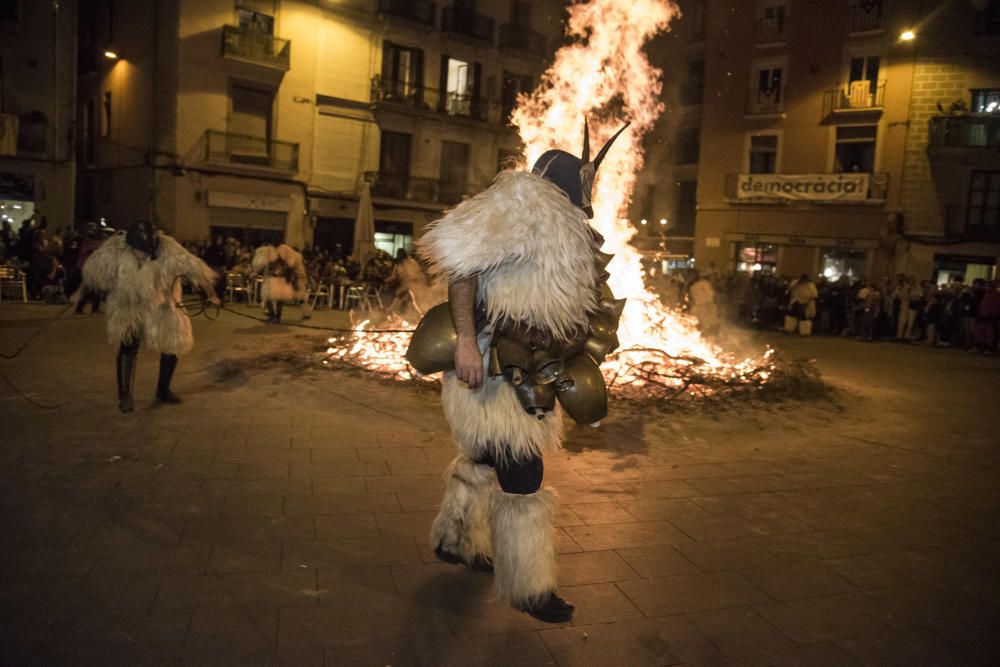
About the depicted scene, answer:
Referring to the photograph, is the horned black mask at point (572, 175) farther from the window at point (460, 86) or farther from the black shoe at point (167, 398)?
the window at point (460, 86)

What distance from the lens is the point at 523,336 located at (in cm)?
301

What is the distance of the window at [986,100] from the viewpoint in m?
22.5

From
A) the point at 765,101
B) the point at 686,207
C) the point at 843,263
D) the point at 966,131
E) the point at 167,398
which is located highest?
the point at 765,101

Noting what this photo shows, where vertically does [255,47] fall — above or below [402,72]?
below

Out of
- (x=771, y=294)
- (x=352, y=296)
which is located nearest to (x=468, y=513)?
(x=352, y=296)

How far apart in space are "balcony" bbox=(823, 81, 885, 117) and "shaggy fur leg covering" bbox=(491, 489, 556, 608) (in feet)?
85.4

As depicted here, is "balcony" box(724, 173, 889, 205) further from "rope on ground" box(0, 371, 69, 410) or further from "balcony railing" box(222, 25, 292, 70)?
"rope on ground" box(0, 371, 69, 410)

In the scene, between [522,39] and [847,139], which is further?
[522,39]

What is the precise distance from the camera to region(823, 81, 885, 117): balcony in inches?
957

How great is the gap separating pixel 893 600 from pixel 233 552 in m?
3.30

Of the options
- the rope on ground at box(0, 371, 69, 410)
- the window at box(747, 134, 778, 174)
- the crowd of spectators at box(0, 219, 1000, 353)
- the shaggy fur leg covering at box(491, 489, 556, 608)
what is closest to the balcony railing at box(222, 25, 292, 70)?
the crowd of spectators at box(0, 219, 1000, 353)

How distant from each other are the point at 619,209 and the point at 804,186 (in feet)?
50.0

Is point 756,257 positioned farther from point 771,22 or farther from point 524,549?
point 524,549

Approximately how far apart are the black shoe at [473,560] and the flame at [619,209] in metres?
5.04
